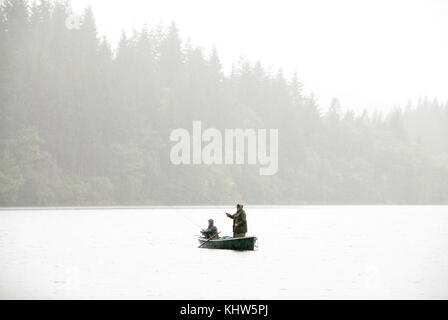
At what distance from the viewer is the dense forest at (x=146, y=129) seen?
79438 millimetres

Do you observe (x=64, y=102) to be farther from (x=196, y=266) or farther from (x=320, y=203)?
(x=196, y=266)

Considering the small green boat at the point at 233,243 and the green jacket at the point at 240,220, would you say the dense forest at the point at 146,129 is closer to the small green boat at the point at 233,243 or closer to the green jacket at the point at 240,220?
the small green boat at the point at 233,243

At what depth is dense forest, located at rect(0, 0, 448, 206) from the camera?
261 feet

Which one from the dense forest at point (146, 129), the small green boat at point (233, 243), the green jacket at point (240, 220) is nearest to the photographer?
the small green boat at point (233, 243)

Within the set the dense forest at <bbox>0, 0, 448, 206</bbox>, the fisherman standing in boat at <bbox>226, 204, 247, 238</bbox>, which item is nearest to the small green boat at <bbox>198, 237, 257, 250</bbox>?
the fisherman standing in boat at <bbox>226, 204, 247, 238</bbox>

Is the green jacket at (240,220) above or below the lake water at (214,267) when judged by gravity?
above

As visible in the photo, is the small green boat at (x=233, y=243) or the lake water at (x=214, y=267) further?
the small green boat at (x=233, y=243)

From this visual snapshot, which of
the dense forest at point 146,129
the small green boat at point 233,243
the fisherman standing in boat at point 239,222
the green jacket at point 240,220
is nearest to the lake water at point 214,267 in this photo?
the small green boat at point 233,243

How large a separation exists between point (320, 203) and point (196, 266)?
95424mm

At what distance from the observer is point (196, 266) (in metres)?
24.4

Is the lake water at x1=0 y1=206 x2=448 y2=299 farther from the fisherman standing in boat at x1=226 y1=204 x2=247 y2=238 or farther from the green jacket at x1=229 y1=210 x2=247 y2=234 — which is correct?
the green jacket at x1=229 y1=210 x2=247 y2=234

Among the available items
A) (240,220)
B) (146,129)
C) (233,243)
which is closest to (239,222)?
(240,220)

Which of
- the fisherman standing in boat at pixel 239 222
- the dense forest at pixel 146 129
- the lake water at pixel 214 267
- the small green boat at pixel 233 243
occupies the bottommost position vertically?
the lake water at pixel 214 267
